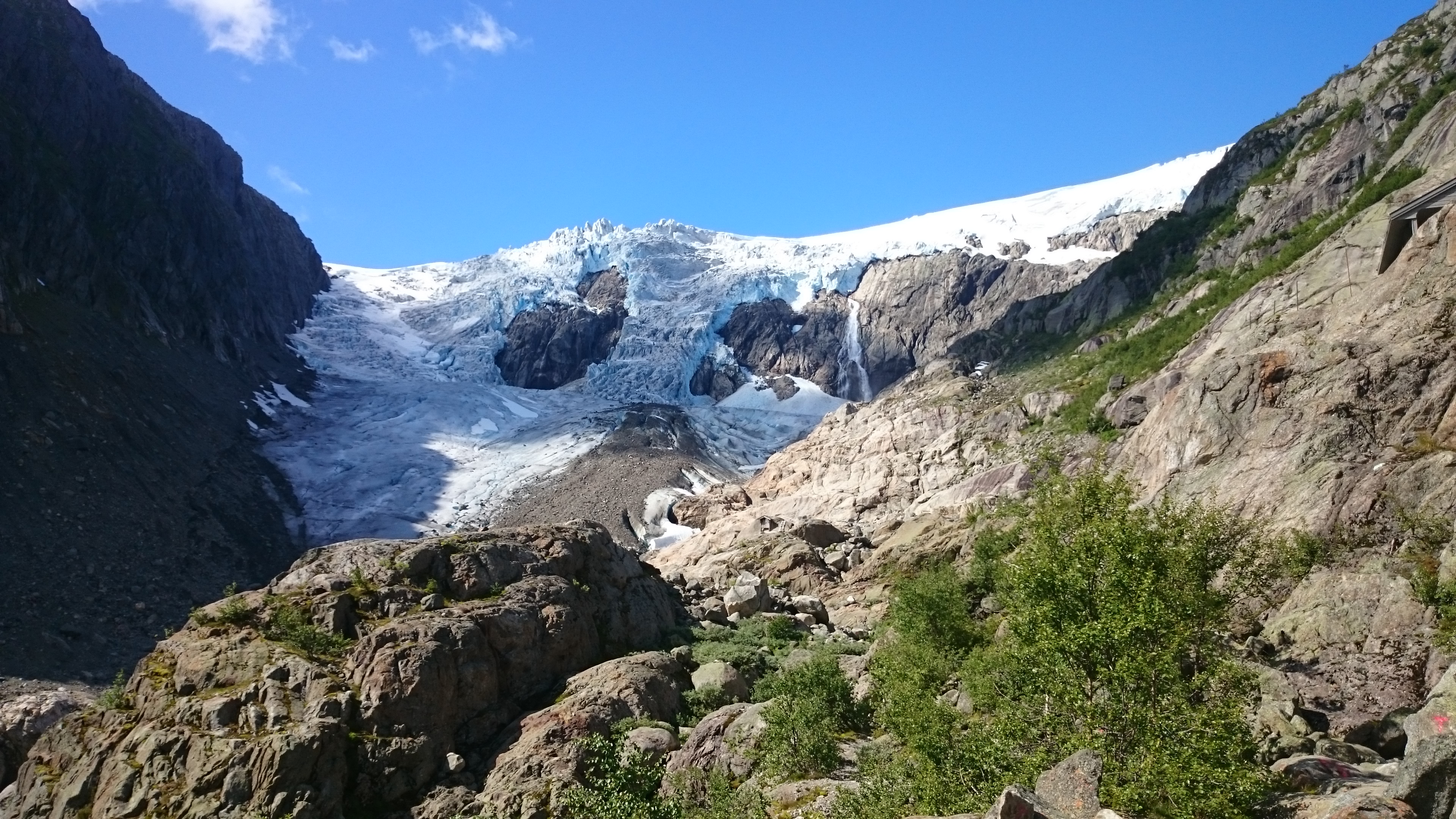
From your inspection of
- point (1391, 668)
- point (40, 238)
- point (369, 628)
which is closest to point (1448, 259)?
point (1391, 668)

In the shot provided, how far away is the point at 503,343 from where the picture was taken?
13788cm

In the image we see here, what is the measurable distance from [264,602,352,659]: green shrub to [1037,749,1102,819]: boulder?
15003 millimetres

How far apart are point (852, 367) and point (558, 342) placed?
4549cm

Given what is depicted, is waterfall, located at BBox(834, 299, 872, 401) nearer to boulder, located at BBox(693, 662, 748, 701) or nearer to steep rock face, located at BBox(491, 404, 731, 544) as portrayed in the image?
steep rock face, located at BBox(491, 404, 731, 544)

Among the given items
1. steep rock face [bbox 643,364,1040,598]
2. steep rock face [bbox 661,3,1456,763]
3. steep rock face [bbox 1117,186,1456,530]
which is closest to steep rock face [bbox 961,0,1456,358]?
steep rock face [bbox 661,3,1456,763]

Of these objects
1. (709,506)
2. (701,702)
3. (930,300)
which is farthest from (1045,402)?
(930,300)

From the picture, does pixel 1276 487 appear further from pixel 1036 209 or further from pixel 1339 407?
pixel 1036 209

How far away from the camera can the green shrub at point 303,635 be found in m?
19.4

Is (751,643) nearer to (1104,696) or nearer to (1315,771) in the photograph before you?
(1104,696)

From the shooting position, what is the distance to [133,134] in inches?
3920

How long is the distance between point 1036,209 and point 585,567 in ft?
481

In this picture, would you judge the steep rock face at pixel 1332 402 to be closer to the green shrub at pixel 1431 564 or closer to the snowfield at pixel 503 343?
the green shrub at pixel 1431 564

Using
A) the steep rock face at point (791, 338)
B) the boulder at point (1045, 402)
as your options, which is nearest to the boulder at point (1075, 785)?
the boulder at point (1045, 402)

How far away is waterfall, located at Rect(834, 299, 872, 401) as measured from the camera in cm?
13862
